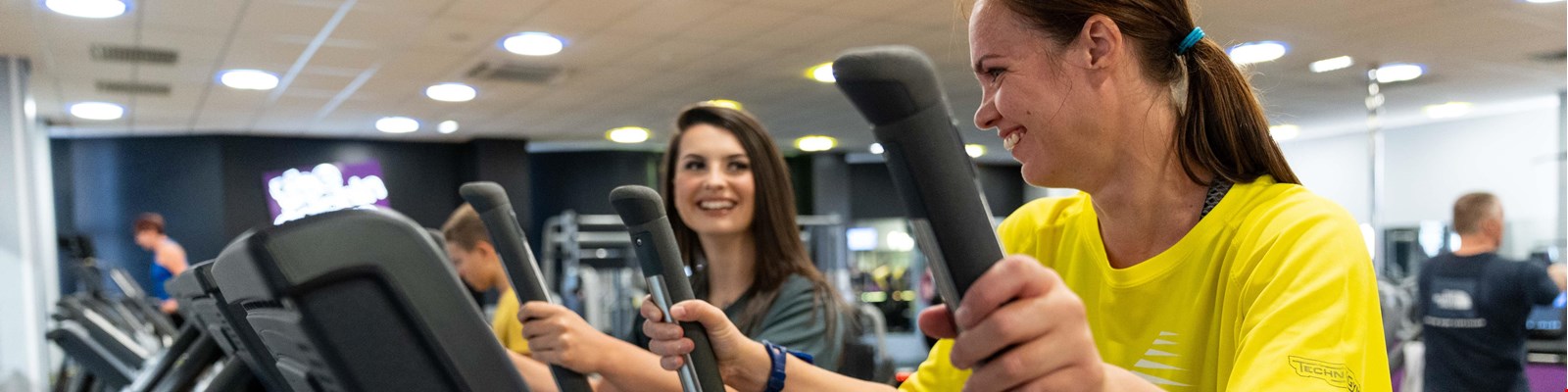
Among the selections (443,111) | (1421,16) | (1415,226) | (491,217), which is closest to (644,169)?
(443,111)

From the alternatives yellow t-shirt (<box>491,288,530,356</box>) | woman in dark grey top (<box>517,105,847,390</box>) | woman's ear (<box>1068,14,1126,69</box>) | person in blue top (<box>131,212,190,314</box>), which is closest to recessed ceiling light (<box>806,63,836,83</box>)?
yellow t-shirt (<box>491,288,530,356</box>)

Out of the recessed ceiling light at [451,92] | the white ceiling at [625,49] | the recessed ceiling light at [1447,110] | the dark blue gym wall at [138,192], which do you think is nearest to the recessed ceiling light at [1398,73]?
the white ceiling at [625,49]

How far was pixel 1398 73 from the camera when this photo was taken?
6.73 metres

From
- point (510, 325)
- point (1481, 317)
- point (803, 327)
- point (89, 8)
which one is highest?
point (89, 8)

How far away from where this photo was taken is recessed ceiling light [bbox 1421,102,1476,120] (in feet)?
27.5

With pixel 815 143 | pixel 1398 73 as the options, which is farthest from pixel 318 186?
pixel 1398 73

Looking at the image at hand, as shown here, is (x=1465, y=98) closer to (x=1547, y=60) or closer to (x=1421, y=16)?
(x=1547, y=60)

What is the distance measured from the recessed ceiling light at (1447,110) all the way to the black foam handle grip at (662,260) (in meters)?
9.01

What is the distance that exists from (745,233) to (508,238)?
1.01m

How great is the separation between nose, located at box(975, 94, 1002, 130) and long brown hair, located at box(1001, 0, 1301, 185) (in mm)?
198

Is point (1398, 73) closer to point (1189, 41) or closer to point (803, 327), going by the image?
point (803, 327)

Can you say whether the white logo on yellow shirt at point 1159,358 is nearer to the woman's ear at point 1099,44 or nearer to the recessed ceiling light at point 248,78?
the woman's ear at point 1099,44

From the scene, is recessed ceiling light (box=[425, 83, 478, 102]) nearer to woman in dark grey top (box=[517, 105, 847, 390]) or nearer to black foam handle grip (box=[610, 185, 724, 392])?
woman in dark grey top (box=[517, 105, 847, 390])

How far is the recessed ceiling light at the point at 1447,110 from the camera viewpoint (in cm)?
838
